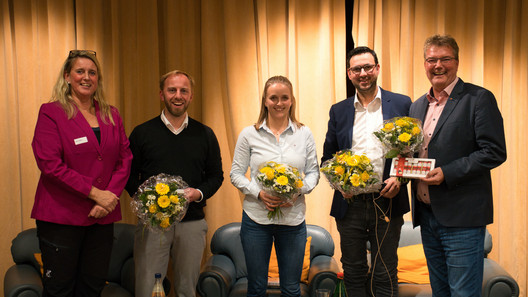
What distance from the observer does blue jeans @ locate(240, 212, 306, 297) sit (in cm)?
304

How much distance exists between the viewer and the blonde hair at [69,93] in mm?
2959

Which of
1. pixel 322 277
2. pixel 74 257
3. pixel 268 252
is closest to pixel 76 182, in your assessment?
pixel 74 257

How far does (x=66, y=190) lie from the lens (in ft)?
9.53

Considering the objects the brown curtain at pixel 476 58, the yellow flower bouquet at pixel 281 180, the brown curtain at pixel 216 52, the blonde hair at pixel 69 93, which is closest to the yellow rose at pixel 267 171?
the yellow flower bouquet at pixel 281 180

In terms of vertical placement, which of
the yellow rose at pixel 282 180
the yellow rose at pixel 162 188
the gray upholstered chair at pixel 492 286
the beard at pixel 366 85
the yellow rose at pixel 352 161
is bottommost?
the gray upholstered chair at pixel 492 286

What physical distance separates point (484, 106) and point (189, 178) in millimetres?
1951

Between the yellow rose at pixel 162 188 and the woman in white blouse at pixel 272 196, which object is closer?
the yellow rose at pixel 162 188

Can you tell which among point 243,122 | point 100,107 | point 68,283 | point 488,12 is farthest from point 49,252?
point 488,12

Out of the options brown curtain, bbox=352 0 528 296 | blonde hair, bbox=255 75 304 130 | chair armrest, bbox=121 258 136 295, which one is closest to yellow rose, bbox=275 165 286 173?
blonde hair, bbox=255 75 304 130

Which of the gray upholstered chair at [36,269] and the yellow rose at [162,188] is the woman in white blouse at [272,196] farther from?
the gray upholstered chair at [36,269]

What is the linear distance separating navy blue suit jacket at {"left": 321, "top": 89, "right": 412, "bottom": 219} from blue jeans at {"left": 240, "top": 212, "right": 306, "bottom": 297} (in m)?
0.33

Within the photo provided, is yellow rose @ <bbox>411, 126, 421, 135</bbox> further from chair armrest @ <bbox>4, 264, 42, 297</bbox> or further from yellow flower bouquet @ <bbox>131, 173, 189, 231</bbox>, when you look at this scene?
chair armrest @ <bbox>4, 264, 42, 297</bbox>

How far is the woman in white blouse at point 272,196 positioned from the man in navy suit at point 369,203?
26cm

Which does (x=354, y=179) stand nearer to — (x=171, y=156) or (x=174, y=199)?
(x=174, y=199)
